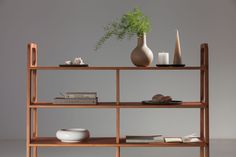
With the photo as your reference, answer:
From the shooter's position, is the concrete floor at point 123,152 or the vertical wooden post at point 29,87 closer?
the vertical wooden post at point 29,87

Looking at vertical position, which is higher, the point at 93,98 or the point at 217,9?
the point at 217,9

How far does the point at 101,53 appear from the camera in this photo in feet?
26.1

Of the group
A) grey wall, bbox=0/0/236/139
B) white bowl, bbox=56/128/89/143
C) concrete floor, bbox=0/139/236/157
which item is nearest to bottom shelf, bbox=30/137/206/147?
white bowl, bbox=56/128/89/143

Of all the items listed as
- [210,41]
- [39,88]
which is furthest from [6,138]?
[210,41]

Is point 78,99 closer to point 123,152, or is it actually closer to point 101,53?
point 123,152

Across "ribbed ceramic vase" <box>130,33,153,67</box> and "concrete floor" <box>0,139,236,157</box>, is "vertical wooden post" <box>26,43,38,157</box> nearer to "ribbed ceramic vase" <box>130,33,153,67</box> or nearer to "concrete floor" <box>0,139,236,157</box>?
"ribbed ceramic vase" <box>130,33,153,67</box>

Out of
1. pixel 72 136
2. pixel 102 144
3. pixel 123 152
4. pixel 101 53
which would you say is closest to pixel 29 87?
pixel 72 136

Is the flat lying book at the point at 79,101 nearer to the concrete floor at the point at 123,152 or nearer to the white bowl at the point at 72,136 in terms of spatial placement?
the white bowl at the point at 72,136

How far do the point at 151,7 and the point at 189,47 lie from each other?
84 cm

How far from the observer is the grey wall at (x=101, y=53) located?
7.91 metres

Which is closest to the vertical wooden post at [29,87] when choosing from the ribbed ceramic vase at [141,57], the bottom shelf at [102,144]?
the bottom shelf at [102,144]

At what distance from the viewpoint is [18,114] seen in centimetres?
793

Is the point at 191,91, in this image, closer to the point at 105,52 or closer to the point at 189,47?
the point at 189,47

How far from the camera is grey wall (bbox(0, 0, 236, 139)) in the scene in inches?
311
